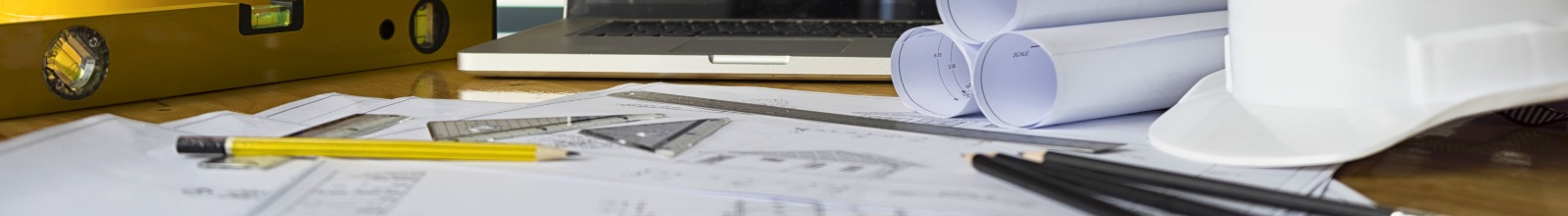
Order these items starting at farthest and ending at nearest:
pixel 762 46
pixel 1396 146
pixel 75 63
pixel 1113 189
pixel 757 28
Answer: pixel 757 28
pixel 762 46
pixel 75 63
pixel 1396 146
pixel 1113 189

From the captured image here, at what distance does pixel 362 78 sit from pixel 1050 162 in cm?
47

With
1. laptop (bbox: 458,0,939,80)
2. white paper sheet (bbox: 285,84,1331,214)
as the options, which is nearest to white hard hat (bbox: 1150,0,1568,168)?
white paper sheet (bbox: 285,84,1331,214)

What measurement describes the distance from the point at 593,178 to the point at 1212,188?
187 mm

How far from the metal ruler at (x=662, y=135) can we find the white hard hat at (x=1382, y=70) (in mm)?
180

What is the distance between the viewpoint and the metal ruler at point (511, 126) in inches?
21.1

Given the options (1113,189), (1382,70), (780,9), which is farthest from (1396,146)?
(780,9)

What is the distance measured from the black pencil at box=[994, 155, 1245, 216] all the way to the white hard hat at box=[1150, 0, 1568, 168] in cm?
7

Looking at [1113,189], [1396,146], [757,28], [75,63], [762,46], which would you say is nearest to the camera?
[1113,189]

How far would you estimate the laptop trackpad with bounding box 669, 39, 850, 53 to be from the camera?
762 mm

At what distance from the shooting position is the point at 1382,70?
451mm

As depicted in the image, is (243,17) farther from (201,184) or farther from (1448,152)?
(1448,152)

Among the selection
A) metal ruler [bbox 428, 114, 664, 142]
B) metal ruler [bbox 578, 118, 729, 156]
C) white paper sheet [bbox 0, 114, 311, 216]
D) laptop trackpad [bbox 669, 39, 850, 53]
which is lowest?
white paper sheet [bbox 0, 114, 311, 216]

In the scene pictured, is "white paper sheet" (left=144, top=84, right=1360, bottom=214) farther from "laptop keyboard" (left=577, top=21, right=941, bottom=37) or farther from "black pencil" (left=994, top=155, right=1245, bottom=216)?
"laptop keyboard" (left=577, top=21, right=941, bottom=37)

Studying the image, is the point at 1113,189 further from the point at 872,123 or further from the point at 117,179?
the point at 117,179
